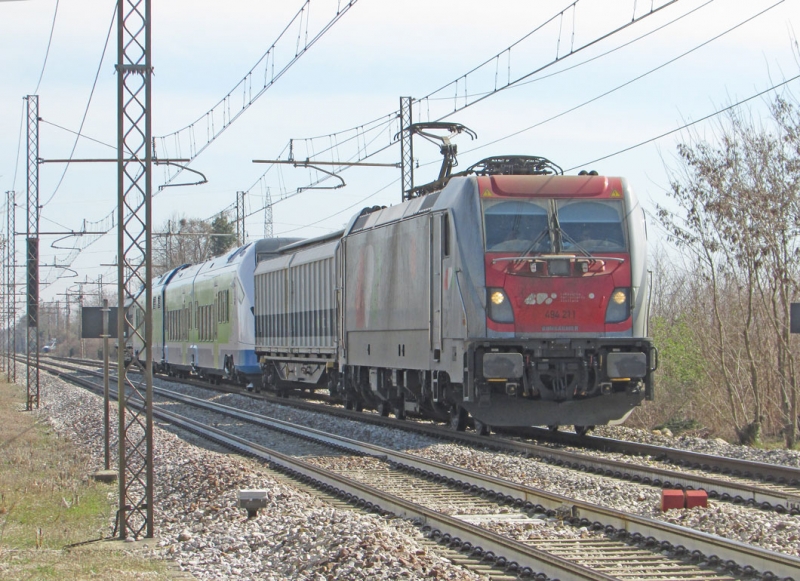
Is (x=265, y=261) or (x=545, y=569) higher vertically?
(x=265, y=261)

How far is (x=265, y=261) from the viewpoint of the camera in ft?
94.3

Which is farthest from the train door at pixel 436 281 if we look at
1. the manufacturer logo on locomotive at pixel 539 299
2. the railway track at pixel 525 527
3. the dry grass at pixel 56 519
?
the dry grass at pixel 56 519

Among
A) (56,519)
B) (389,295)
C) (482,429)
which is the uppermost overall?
(389,295)

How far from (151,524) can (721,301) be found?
47.9 ft

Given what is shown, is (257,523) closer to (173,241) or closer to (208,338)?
(208,338)

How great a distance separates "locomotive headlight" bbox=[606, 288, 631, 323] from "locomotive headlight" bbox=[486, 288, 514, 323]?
56.5 inches

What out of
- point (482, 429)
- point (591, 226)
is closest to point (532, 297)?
point (591, 226)

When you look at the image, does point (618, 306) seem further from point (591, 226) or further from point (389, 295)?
point (389, 295)

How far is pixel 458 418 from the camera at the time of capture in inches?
645

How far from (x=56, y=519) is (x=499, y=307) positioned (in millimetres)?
6394

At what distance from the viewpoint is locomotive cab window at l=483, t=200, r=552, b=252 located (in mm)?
14531

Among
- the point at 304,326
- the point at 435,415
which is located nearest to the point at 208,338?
the point at 304,326

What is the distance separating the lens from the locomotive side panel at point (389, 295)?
1625 cm

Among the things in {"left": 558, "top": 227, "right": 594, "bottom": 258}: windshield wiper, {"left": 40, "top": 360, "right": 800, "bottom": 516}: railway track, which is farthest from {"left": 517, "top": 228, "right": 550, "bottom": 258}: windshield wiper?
{"left": 40, "top": 360, "right": 800, "bottom": 516}: railway track
